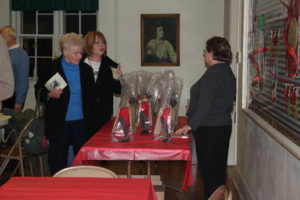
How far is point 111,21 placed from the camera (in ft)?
22.1

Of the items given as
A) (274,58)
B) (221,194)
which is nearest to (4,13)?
(274,58)

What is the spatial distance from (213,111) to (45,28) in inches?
169

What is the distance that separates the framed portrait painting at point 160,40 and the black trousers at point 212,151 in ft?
10.5

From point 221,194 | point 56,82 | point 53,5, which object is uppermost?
point 53,5

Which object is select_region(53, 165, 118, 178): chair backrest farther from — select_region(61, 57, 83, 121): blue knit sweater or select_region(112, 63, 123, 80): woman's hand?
select_region(112, 63, 123, 80): woman's hand

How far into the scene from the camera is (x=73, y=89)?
3.93 metres

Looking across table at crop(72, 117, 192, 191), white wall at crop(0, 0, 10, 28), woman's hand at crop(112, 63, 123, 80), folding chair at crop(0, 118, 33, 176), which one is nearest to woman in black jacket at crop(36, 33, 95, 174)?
folding chair at crop(0, 118, 33, 176)

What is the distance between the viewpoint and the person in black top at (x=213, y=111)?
3.45 meters

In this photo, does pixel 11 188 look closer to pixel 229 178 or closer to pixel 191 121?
pixel 191 121

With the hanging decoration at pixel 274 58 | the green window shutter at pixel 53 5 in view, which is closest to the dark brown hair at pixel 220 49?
the hanging decoration at pixel 274 58

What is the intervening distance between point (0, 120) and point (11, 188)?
4.84ft

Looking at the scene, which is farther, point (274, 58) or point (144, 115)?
point (144, 115)

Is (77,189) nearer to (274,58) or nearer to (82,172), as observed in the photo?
(82,172)

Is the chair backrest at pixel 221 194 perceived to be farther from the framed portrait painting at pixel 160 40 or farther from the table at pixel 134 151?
the framed portrait painting at pixel 160 40
